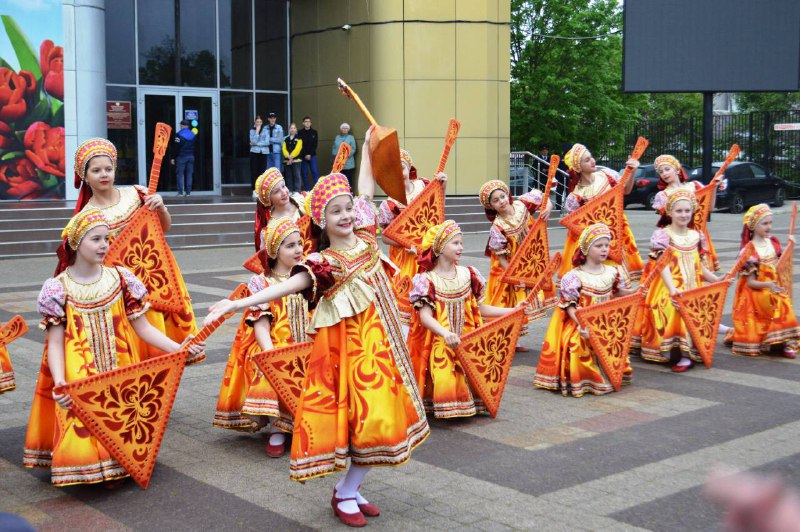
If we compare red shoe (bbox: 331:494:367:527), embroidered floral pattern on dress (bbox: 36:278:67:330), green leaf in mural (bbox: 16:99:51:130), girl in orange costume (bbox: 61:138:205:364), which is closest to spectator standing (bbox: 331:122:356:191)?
green leaf in mural (bbox: 16:99:51:130)

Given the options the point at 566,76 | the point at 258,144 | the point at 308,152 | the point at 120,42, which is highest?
the point at 566,76

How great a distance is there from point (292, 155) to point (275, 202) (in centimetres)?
1523

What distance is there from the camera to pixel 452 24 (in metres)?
23.0

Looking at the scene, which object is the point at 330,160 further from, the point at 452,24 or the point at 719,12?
the point at 719,12

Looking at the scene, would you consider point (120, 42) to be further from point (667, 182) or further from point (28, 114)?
point (667, 182)

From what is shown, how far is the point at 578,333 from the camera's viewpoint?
7430 millimetres

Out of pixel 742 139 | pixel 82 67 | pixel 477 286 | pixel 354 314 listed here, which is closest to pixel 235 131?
pixel 82 67

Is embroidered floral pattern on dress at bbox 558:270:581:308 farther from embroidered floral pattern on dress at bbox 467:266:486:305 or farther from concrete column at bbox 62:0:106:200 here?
concrete column at bbox 62:0:106:200

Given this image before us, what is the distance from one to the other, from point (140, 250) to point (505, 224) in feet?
12.5

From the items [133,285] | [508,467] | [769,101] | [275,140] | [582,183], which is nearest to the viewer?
[133,285]

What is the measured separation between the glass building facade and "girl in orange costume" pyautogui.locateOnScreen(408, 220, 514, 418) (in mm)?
18868

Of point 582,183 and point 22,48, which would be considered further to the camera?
point 22,48


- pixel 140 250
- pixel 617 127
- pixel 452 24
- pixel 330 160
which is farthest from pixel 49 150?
pixel 617 127

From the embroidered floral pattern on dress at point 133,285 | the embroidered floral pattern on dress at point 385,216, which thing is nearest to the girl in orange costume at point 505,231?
the embroidered floral pattern on dress at point 385,216
